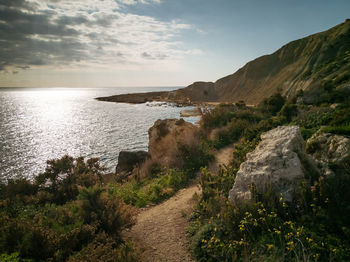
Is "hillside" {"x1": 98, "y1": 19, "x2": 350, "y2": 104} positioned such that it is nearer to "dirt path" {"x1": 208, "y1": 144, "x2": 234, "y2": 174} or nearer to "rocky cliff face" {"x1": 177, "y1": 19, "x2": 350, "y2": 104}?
"rocky cliff face" {"x1": 177, "y1": 19, "x2": 350, "y2": 104}

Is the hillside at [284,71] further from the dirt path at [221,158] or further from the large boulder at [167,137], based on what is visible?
the dirt path at [221,158]

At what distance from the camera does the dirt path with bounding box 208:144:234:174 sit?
356 inches

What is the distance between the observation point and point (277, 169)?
4590mm

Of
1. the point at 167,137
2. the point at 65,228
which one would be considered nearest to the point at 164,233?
the point at 65,228

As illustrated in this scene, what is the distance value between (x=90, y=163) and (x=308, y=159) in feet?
30.7

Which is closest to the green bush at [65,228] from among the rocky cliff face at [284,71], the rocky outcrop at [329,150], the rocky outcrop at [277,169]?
the rocky outcrop at [277,169]

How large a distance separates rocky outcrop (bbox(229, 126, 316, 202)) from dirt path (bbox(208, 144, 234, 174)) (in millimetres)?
3669

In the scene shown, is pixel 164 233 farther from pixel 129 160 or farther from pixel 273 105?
pixel 273 105

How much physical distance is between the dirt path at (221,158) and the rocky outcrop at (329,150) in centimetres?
370

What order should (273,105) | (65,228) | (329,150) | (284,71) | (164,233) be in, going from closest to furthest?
(65,228) < (164,233) < (329,150) < (273,105) < (284,71)

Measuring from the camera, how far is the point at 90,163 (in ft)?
33.3

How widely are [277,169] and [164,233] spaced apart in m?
3.12

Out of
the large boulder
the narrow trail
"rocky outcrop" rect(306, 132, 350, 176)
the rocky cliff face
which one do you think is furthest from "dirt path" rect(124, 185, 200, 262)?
the rocky cliff face

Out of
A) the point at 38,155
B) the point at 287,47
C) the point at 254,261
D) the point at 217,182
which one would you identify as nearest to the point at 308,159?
the point at 217,182
